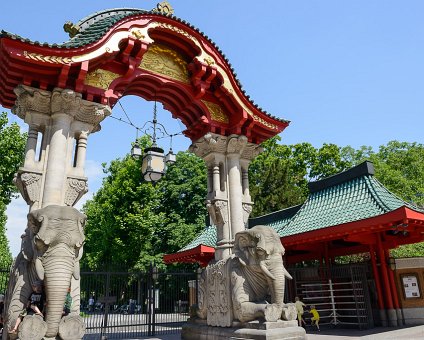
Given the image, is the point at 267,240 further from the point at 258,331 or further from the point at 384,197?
the point at 384,197

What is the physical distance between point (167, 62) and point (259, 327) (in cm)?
719

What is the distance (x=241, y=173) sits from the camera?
1070 cm

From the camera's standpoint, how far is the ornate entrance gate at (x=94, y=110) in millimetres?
5824

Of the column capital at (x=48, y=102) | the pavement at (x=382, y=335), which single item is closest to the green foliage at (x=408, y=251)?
the pavement at (x=382, y=335)

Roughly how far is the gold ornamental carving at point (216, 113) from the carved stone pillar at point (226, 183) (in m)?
0.53

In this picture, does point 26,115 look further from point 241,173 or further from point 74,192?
point 241,173

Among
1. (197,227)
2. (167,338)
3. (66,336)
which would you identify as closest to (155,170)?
(66,336)

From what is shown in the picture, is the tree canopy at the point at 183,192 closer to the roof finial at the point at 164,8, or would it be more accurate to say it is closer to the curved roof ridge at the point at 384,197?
the curved roof ridge at the point at 384,197

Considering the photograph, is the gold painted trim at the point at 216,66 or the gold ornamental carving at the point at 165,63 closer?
the gold painted trim at the point at 216,66

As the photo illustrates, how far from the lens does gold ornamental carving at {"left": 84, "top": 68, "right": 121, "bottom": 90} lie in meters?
8.38

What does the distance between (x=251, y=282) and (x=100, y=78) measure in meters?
5.99

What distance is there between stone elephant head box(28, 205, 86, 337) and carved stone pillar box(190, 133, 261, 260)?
4301 mm

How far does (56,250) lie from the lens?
18.2ft

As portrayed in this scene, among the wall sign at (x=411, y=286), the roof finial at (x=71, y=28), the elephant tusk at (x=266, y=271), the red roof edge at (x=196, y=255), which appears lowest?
the wall sign at (x=411, y=286)
